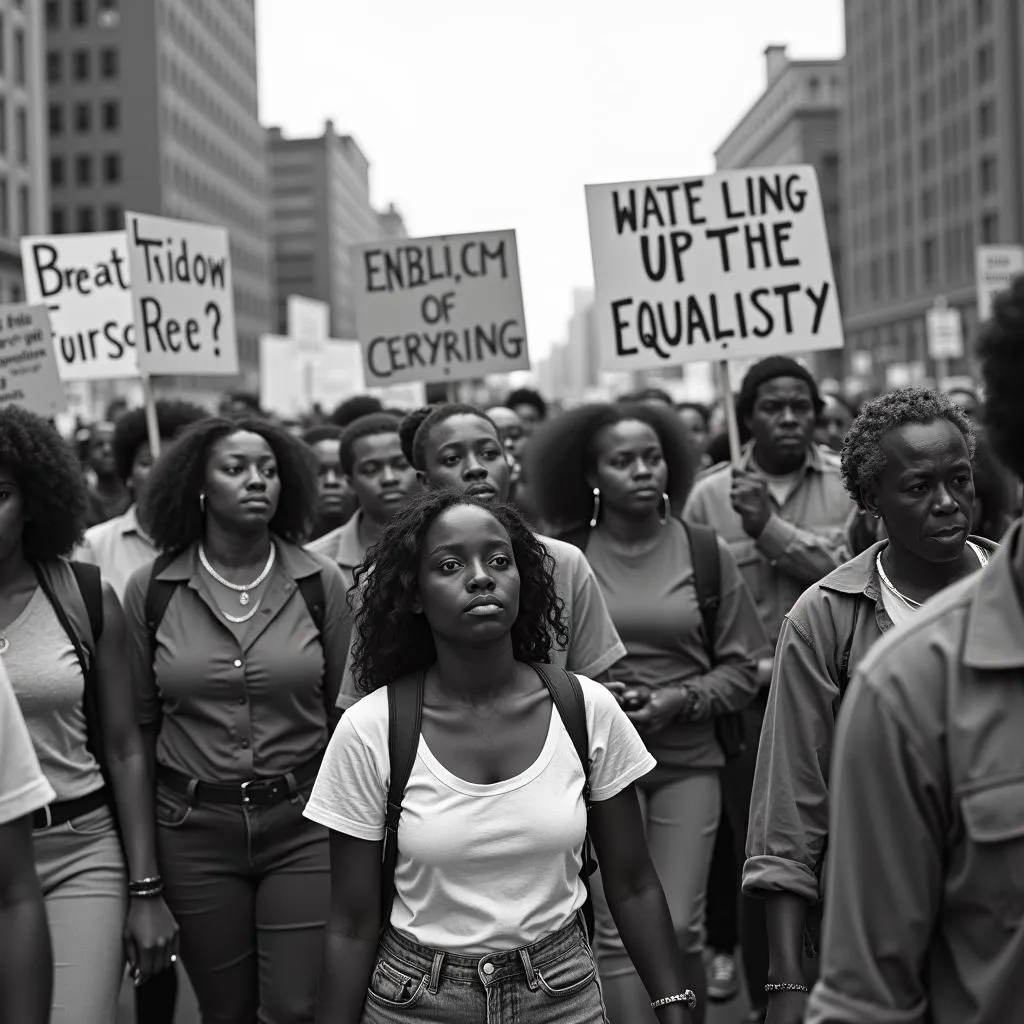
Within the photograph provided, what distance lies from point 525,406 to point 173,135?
79.2m

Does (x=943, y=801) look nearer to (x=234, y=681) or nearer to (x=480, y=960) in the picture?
(x=480, y=960)

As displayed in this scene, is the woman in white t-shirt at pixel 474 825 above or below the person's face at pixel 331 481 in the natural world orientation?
below

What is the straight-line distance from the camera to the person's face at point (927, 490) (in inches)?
137

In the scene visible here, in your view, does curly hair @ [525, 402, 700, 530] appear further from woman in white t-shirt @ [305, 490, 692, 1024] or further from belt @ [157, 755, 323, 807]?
woman in white t-shirt @ [305, 490, 692, 1024]

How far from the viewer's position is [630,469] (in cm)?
532

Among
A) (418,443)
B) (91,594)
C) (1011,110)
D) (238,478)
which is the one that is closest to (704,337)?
(418,443)

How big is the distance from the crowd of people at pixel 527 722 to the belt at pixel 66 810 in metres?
0.01

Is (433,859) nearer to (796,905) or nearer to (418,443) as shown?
(796,905)

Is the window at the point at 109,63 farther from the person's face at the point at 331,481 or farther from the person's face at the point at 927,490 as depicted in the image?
the person's face at the point at 927,490

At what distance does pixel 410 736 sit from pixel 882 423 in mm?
1393

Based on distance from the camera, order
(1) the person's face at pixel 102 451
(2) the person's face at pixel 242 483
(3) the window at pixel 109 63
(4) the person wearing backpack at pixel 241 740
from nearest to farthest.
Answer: (4) the person wearing backpack at pixel 241 740, (2) the person's face at pixel 242 483, (1) the person's face at pixel 102 451, (3) the window at pixel 109 63

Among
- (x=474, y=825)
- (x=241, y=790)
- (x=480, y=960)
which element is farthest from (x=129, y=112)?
(x=480, y=960)


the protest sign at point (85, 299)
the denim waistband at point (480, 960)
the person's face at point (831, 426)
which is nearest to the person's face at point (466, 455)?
the denim waistband at point (480, 960)

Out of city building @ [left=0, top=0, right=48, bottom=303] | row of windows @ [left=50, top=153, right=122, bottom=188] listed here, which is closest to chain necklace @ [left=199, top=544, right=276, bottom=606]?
city building @ [left=0, top=0, right=48, bottom=303]
